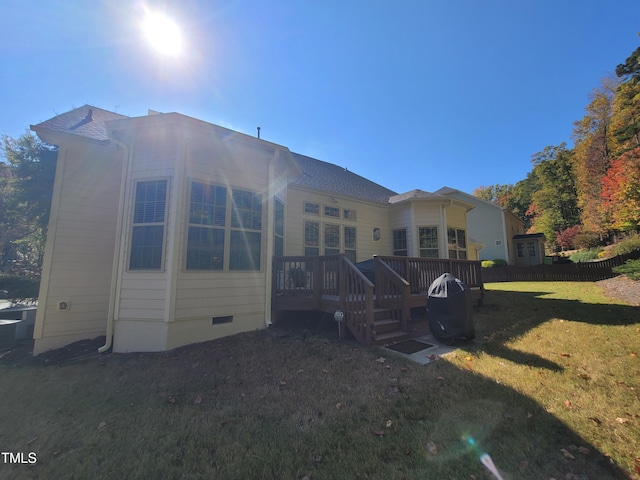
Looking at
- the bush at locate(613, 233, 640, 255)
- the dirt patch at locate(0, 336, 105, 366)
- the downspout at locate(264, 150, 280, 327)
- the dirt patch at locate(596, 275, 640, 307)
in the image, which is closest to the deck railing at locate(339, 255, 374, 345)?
the downspout at locate(264, 150, 280, 327)

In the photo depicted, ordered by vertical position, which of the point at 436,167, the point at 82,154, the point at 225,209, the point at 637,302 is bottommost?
the point at 637,302

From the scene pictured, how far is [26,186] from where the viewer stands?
940 centimetres

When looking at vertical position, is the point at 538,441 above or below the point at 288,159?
below

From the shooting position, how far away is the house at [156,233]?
5582mm

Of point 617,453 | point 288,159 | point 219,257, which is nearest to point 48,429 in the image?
point 219,257

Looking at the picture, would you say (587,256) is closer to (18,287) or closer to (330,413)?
(330,413)

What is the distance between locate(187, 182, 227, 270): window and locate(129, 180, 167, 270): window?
0.58m

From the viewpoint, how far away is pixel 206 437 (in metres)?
2.69

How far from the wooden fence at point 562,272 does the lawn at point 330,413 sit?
1562 centimetres

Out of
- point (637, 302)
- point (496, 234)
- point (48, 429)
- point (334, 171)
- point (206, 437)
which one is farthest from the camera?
point (496, 234)

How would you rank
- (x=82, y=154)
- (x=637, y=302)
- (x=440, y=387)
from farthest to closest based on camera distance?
(x=637, y=302), (x=82, y=154), (x=440, y=387)

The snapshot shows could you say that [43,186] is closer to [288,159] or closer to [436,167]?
[288,159]

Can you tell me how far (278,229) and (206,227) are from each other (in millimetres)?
2228

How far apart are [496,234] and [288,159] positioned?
2346 centimetres
